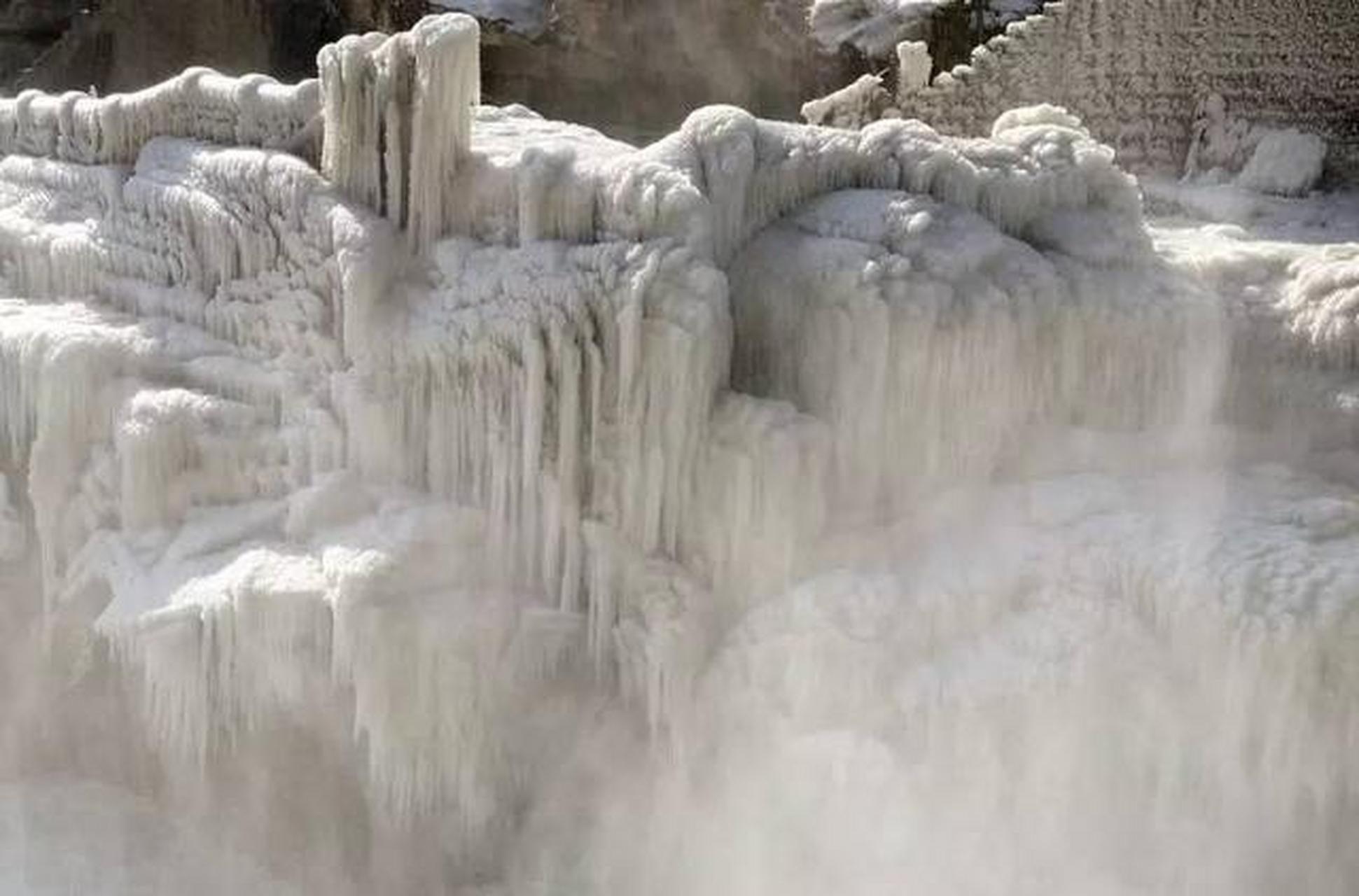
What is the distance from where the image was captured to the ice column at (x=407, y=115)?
24.5ft

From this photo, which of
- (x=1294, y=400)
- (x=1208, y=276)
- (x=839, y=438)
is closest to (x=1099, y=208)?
(x=1208, y=276)

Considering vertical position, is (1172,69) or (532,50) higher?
(532,50)

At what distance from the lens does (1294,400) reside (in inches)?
277

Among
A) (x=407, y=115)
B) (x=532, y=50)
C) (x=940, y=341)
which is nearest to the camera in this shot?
(x=940, y=341)

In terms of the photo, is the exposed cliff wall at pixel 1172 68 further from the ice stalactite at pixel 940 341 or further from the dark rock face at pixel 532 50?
the ice stalactite at pixel 940 341

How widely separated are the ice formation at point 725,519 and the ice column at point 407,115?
0.07ft

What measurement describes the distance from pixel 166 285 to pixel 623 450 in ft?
10.00

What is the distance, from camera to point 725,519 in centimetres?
687

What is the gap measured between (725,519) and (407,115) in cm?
250

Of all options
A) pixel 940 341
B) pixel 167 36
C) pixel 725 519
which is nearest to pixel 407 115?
pixel 725 519

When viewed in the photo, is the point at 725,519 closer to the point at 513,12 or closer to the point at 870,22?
the point at 870,22

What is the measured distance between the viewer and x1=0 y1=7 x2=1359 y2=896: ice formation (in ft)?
21.2

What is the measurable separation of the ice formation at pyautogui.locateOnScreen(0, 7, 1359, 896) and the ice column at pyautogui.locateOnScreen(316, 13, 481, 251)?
0.07 ft

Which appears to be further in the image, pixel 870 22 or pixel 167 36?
pixel 167 36
